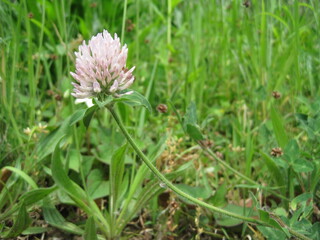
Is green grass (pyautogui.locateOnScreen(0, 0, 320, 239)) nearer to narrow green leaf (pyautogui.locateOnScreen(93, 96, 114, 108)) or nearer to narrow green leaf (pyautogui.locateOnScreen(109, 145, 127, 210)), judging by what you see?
narrow green leaf (pyautogui.locateOnScreen(109, 145, 127, 210))

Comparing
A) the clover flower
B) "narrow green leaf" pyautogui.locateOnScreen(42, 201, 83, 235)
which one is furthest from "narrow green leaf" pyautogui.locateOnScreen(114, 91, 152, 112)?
"narrow green leaf" pyautogui.locateOnScreen(42, 201, 83, 235)

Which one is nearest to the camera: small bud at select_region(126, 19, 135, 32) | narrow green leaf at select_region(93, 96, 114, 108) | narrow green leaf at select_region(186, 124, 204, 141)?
narrow green leaf at select_region(93, 96, 114, 108)

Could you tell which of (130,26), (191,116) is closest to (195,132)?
(191,116)

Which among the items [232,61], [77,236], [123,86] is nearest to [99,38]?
[123,86]

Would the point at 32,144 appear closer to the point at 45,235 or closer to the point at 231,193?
the point at 45,235

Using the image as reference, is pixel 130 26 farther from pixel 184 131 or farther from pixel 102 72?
pixel 102 72

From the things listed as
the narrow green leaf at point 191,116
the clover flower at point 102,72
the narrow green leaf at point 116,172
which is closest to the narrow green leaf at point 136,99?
the clover flower at point 102,72

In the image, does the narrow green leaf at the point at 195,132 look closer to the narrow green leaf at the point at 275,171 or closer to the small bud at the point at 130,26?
the narrow green leaf at the point at 275,171

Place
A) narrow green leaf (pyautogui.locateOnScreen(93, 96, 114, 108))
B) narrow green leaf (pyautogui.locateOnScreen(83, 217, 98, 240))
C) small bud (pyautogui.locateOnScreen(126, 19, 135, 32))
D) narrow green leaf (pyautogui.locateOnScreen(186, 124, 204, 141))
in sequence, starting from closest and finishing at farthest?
narrow green leaf (pyautogui.locateOnScreen(93, 96, 114, 108)), narrow green leaf (pyautogui.locateOnScreen(83, 217, 98, 240)), narrow green leaf (pyautogui.locateOnScreen(186, 124, 204, 141)), small bud (pyautogui.locateOnScreen(126, 19, 135, 32))
